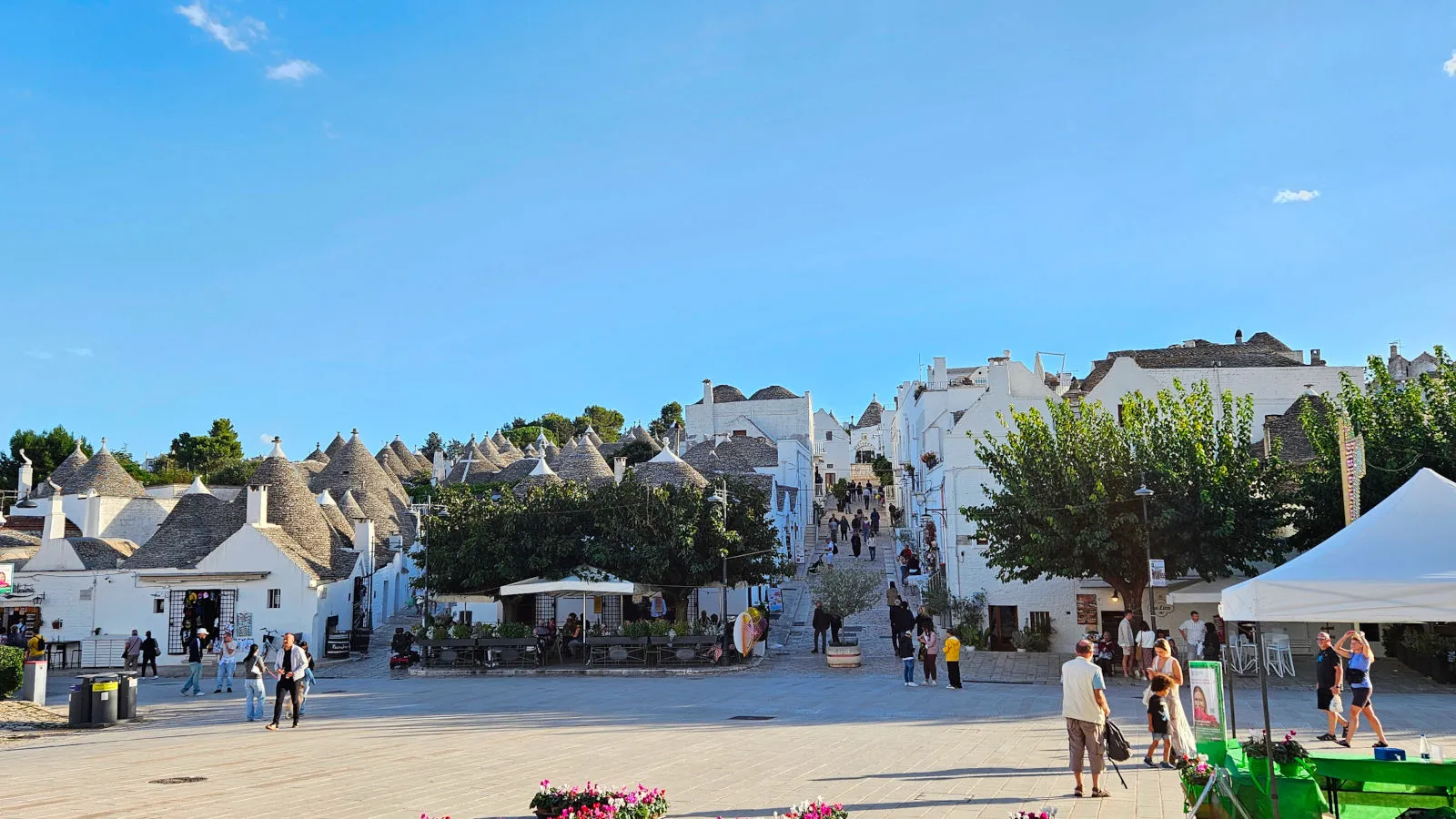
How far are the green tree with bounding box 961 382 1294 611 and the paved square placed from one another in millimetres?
3470

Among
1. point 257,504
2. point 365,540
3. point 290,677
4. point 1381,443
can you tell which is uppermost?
point 1381,443

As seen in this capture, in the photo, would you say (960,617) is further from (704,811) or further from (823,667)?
(704,811)

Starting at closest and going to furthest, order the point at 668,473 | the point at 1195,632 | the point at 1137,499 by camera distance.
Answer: the point at 1195,632, the point at 1137,499, the point at 668,473

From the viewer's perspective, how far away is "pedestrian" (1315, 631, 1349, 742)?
43.2 feet

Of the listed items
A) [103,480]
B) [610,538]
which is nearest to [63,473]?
[103,480]

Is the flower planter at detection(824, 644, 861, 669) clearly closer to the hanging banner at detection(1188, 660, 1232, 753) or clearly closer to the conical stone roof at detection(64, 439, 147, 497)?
the hanging banner at detection(1188, 660, 1232, 753)

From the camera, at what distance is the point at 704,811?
9.42 meters

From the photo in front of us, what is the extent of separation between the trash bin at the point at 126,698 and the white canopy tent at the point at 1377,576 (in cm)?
1725

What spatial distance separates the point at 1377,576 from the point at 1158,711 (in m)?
3.65

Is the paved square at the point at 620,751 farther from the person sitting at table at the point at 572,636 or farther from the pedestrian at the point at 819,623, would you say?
the pedestrian at the point at 819,623

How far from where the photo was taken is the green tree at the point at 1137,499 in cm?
2217

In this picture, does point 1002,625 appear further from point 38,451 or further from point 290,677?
point 38,451

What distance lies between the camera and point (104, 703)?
17.5 meters

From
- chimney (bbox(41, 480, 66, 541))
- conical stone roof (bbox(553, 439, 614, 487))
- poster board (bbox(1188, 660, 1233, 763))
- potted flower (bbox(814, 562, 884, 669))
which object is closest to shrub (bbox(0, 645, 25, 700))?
chimney (bbox(41, 480, 66, 541))
